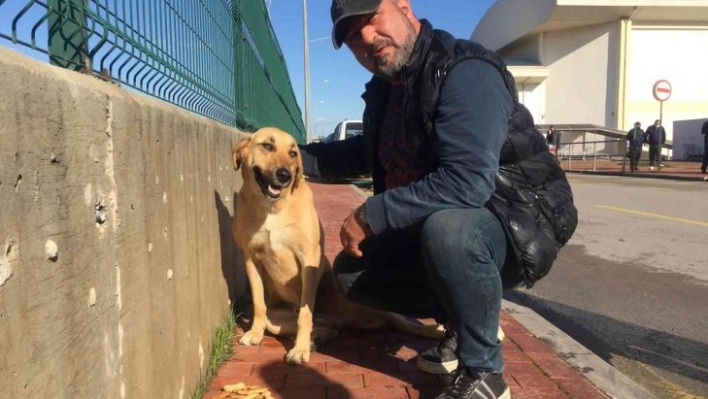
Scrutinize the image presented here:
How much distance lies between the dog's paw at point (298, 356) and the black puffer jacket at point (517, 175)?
46.1 inches

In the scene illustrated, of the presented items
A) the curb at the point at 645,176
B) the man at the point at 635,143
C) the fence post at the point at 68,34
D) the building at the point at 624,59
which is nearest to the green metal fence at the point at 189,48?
the fence post at the point at 68,34

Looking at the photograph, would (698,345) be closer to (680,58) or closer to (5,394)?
(5,394)

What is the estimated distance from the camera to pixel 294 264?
11.6 ft

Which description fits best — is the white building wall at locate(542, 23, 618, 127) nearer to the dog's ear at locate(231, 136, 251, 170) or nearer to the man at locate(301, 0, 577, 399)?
the dog's ear at locate(231, 136, 251, 170)

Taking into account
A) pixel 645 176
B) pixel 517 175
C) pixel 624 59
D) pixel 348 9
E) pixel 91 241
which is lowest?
pixel 645 176

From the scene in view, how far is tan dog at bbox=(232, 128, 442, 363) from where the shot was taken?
3389mm

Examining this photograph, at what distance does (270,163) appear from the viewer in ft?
11.1

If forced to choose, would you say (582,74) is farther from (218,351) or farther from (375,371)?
(218,351)

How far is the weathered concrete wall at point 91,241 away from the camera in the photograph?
3.73 ft

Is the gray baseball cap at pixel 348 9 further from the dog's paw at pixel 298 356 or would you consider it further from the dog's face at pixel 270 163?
the dog's paw at pixel 298 356

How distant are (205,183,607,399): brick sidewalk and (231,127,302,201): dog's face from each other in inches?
37.5

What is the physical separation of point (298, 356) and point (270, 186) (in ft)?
3.18

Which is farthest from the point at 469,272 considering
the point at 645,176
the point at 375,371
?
the point at 645,176

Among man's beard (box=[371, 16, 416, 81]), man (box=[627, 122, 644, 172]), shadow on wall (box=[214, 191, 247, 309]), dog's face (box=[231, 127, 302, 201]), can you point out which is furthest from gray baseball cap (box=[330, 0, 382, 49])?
man (box=[627, 122, 644, 172])
